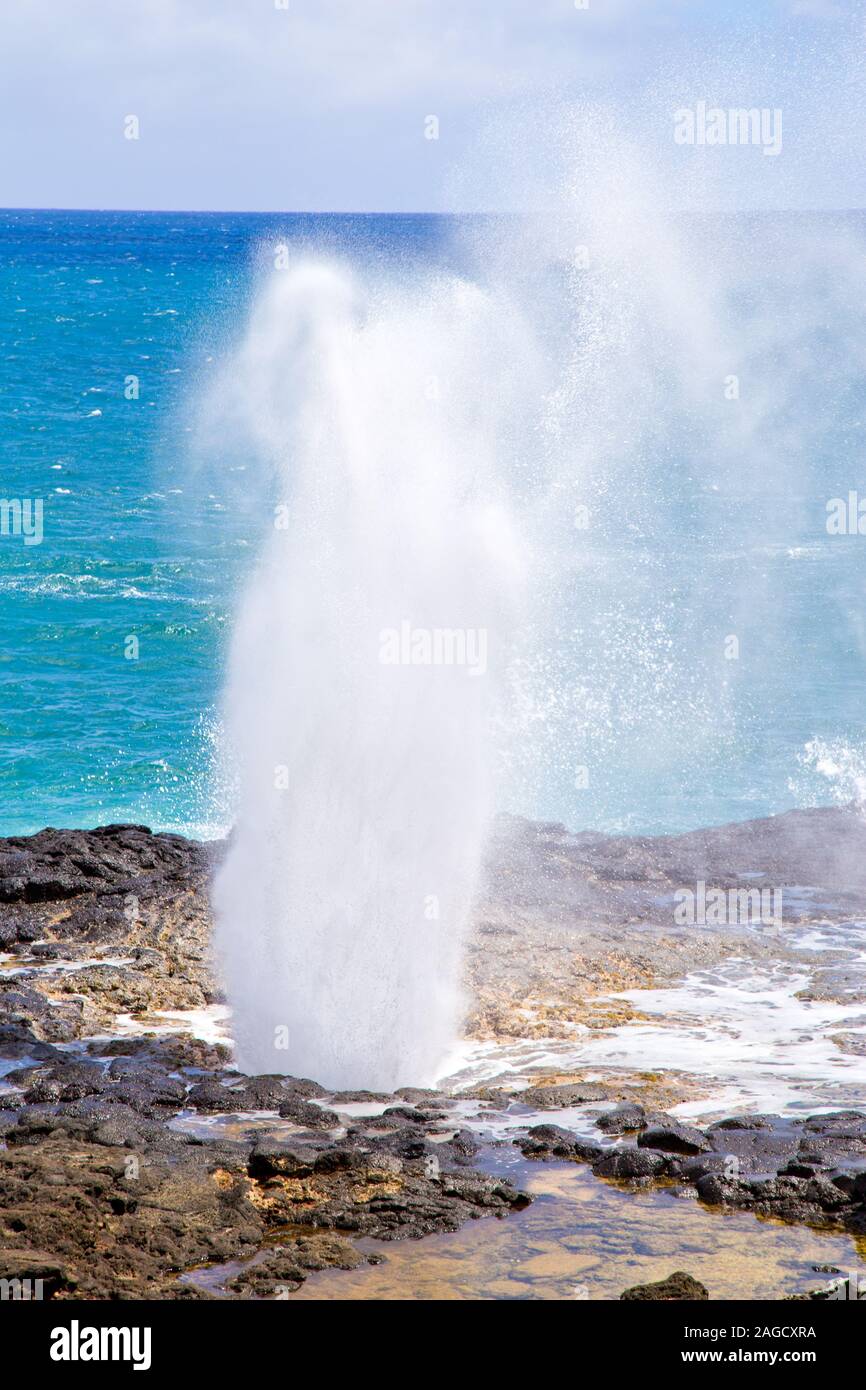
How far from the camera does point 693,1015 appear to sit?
1900 cm

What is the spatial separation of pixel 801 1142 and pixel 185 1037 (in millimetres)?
7113

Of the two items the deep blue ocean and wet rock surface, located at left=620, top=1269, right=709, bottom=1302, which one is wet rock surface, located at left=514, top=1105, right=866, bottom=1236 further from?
the deep blue ocean

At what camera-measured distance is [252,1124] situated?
15.1 meters

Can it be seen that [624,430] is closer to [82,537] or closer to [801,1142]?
[82,537]

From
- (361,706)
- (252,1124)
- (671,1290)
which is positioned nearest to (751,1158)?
(671,1290)

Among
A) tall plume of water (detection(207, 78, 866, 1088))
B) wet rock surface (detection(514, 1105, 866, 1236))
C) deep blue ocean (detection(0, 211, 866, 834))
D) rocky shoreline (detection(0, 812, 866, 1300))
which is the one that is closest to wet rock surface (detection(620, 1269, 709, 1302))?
rocky shoreline (detection(0, 812, 866, 1300))

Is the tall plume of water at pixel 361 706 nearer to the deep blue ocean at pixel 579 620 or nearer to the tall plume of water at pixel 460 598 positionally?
the tall plume of water at pixel 460 598

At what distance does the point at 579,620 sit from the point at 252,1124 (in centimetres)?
2884

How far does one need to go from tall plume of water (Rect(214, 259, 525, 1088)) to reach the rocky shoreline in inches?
45.0

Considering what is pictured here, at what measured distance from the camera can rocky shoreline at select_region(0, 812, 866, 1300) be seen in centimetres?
1228

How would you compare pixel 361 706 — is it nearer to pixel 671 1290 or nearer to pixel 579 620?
pixel 671 1290

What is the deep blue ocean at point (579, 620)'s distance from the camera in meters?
34.1

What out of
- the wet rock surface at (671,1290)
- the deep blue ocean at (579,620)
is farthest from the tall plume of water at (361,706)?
the deep blue ocean at (579,620)

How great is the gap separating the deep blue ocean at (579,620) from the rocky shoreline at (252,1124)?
9.79 metres
